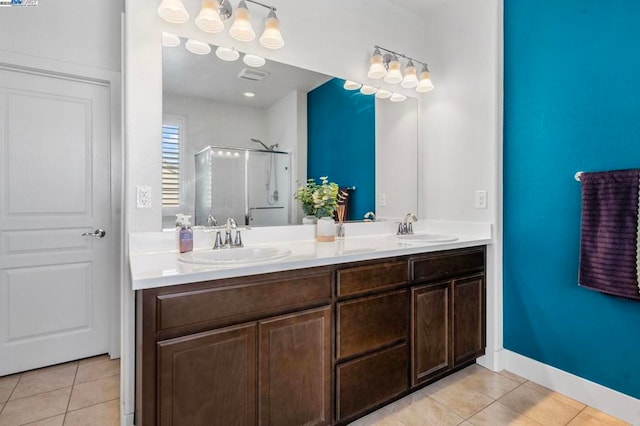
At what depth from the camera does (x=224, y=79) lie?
76.8 inches

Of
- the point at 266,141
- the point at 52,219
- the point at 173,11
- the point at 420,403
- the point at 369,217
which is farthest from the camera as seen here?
the point at 369,217

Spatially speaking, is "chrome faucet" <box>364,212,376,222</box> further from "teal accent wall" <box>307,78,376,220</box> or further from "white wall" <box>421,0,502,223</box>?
"white wall" <box>421,0,502,223</box>

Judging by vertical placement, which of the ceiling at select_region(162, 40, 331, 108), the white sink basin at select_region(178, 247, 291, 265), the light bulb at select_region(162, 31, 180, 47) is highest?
the light bulb at select_region(162, 31, 180, 47)

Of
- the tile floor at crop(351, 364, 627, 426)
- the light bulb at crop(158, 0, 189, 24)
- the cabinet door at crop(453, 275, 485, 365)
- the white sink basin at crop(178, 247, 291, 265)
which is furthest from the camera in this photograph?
the cabinet door at crop(453, 275, 485, 365)

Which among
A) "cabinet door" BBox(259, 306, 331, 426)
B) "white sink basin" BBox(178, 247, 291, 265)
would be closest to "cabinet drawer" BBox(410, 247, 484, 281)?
"cabinet door" BBox(259, 306, 331, 426)

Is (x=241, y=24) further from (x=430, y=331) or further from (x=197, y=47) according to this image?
(x=430, y=331)

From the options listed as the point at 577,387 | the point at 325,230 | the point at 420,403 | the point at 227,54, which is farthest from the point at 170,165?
the point at 577,387

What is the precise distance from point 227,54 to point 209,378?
1.62 m

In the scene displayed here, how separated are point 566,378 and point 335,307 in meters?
1.49

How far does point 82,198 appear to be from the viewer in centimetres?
242

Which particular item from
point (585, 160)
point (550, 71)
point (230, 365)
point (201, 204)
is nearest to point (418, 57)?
point (550, 71)

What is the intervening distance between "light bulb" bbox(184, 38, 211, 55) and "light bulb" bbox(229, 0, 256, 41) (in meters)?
0.15

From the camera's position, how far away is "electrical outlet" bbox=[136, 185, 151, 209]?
1.66 meters

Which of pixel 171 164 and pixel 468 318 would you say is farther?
pixel 468 318
